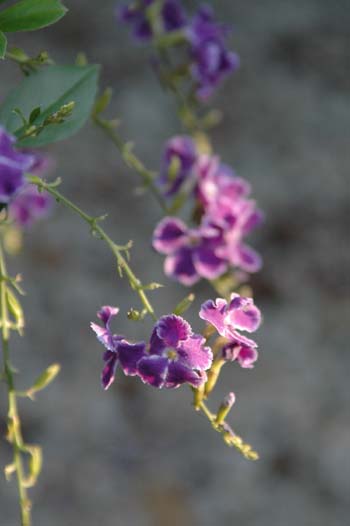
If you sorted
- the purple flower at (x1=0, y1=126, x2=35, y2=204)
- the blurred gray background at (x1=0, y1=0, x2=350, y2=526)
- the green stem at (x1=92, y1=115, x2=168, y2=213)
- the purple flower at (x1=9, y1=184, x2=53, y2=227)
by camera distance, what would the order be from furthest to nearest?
the blurred gray background at (x1=0, y1=0, x2=350, y2=526) → the purple flower at (x1=9, y1=184, x2=53, y2=227) → the green stem at (x1=92, y1=115, x2=168, y2=213) → the purple flower at (x1=0, y1=126, x2=35, y2=204)

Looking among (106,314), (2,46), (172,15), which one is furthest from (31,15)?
(172,15)

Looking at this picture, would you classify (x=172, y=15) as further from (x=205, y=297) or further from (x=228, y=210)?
(x=205, y=297)

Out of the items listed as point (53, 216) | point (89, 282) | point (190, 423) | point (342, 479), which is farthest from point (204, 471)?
point (53, 216)

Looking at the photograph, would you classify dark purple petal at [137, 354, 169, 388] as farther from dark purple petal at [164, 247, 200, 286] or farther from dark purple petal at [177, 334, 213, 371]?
dark purple petal at [164, 247, 200, 286]

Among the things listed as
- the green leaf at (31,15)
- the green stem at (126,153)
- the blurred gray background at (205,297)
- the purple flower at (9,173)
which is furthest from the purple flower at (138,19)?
the blurred gray background at (205,297)

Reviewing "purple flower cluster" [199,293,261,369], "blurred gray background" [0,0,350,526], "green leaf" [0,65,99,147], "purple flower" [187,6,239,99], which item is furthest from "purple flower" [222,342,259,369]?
"blurred gray background" [0,0,350,526]

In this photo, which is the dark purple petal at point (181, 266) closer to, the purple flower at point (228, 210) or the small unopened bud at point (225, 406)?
the purple flower at point (228, 210)

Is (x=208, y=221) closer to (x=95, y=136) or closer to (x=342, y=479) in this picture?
(x=342, y=479)
